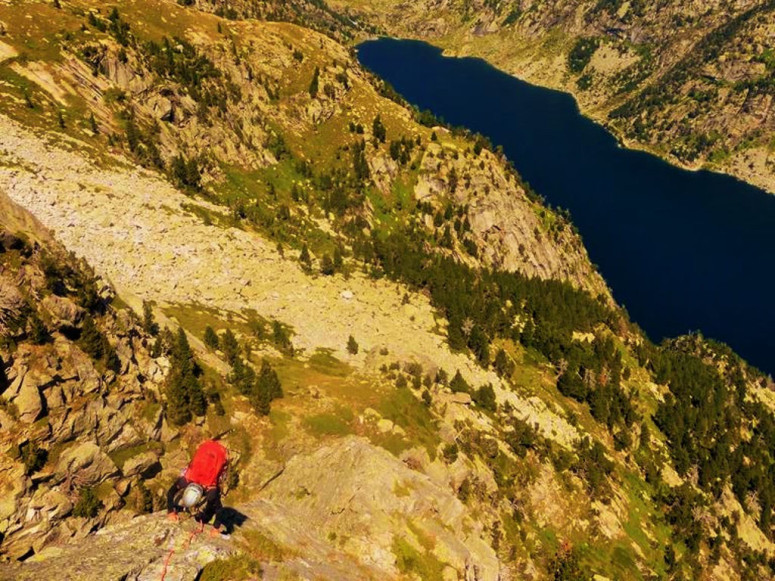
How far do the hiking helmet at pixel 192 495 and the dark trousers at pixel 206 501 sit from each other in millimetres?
552

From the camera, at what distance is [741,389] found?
129500mm

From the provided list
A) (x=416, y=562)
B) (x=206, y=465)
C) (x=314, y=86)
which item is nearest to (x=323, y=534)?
(x=416, y=562)

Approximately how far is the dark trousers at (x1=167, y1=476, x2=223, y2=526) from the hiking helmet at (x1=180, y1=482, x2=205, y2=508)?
21.7 inches

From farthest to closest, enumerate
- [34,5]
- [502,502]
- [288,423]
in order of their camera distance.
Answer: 1. [34,5]
2. [502,502]
3. [288,423]

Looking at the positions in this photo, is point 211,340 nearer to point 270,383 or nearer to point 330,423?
point 270,383

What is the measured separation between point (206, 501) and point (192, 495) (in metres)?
1.94

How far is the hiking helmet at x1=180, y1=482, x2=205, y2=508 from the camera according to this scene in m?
16.1

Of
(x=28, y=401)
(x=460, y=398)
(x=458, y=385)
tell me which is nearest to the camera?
(x=28, y=401)

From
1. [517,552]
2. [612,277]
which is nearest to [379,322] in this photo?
[517,552]

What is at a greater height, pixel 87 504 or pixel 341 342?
pixel 87 504

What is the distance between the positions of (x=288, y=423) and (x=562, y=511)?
3195 cm

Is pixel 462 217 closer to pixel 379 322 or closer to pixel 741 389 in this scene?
pixel 379 322

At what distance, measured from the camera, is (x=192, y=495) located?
16219mm

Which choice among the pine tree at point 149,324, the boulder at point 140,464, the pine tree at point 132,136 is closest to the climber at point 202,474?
the boulder at point 140,464
